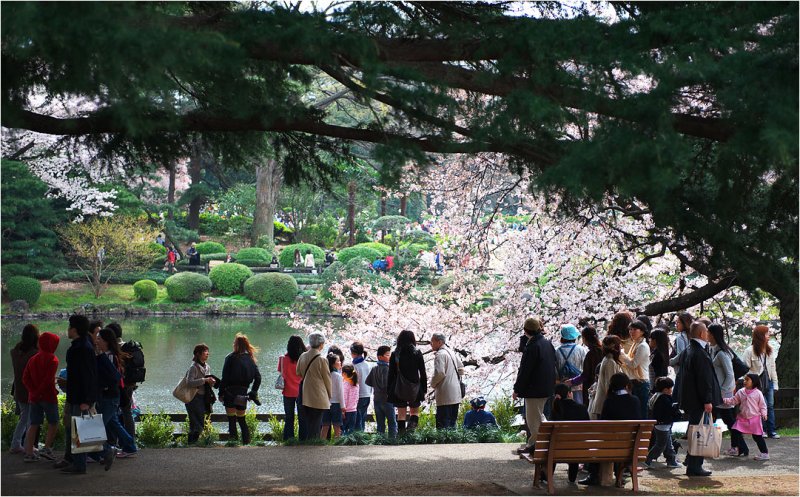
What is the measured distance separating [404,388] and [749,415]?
9.95 feet

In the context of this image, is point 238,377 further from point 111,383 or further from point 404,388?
point 111,383

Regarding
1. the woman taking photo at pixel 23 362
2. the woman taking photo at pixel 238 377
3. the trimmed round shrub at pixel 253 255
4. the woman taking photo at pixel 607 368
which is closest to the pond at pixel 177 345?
the trimmed round shrub at pixel 253 255

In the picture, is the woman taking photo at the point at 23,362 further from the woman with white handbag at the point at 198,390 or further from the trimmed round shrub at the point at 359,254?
the trimmed round shrub at the point at 359,254

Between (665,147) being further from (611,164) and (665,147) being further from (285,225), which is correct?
(285,225)

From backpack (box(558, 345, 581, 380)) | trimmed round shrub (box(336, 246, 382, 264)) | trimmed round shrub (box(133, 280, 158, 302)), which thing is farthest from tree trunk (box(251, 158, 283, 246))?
backpack (box(558, 345, 581, 380))

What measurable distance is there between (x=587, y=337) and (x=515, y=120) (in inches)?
→ 87.4

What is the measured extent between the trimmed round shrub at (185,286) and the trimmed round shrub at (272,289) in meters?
1.63

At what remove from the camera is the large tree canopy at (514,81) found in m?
4.40

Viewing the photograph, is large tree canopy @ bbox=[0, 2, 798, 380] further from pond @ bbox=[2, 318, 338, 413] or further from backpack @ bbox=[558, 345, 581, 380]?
pond @ bbox=[2, 318, 338, 413]

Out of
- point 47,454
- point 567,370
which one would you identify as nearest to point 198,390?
point 47,454

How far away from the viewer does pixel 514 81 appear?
18.6 ft

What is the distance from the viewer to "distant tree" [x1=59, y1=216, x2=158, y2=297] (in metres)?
29.6

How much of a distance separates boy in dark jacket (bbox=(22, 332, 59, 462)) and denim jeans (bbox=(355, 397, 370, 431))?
316 cm

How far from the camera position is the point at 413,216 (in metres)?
40.2
